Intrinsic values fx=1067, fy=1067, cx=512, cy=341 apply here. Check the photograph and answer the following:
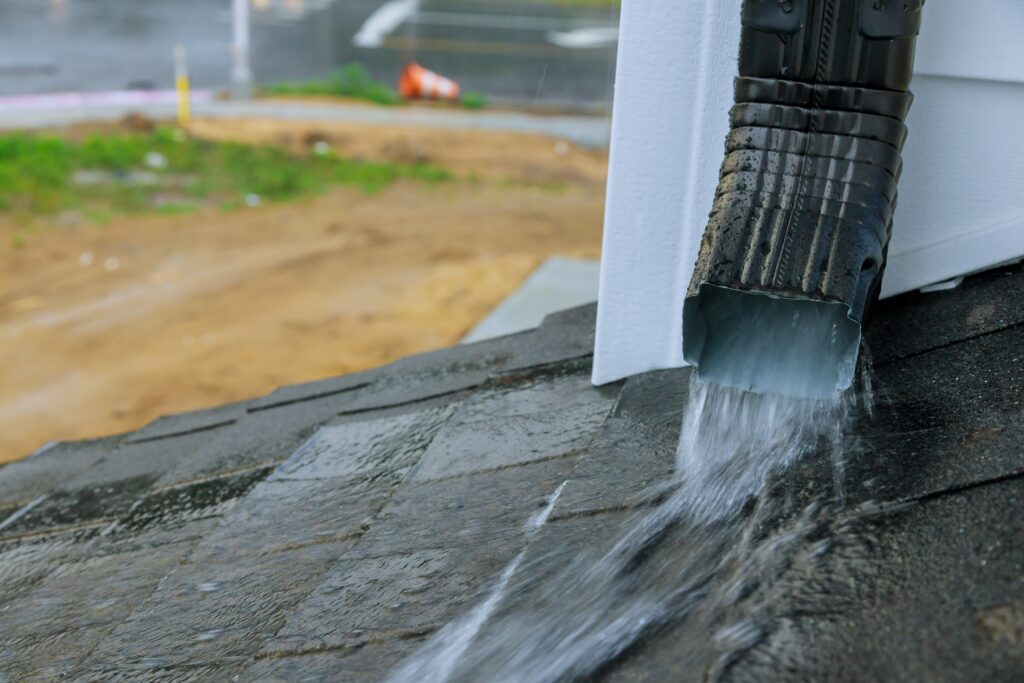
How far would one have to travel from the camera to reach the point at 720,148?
2.58 meters

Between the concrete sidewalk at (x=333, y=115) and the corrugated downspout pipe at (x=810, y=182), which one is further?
the concrete sidewalk at (x=333, y=115)

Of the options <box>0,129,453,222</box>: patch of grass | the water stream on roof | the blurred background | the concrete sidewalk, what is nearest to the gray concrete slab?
the blurred background

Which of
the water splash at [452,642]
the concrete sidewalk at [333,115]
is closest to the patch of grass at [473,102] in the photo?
the concrete sidewalk at [333,115]

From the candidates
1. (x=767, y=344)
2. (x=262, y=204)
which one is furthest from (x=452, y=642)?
(x=262, y=204)

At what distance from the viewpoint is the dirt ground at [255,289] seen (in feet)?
27.8

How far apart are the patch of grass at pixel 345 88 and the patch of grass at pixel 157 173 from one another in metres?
4.18

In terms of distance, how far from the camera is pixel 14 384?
27.7ft

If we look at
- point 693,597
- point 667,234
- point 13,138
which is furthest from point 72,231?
point 693,597

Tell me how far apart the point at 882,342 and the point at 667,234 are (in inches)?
22.8

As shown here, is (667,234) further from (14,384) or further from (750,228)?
(14,384)

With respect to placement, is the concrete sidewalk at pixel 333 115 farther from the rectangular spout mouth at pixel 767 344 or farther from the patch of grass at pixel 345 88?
the rectangular spout mouth at pixel 767 344

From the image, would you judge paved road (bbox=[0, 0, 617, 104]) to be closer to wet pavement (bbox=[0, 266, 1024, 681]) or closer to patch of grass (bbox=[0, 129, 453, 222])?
patch of grass (bbox=[0, 129, 453, 222])

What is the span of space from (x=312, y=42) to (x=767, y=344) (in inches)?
971

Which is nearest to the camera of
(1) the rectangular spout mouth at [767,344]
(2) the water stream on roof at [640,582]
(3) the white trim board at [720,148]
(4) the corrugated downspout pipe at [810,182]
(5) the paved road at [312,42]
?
(2) the water stream on roof at [640,582]
